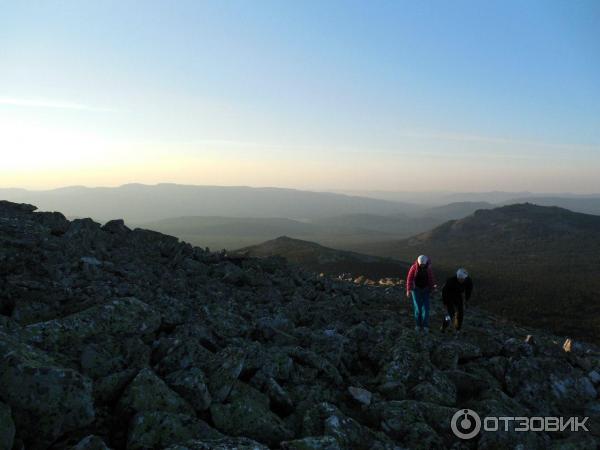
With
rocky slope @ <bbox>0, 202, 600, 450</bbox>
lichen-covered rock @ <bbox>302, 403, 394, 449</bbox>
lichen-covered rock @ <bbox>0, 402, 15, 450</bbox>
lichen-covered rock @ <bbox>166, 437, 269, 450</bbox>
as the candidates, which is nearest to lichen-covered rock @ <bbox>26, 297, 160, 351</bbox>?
rocky slope @ <bbox>0, 202, 600, 450</bbox>

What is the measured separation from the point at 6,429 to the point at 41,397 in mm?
543

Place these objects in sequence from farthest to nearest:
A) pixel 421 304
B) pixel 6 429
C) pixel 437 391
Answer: pixel 421 304 → pixel 437 391 → pixel 6 429

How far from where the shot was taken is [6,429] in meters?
3.96

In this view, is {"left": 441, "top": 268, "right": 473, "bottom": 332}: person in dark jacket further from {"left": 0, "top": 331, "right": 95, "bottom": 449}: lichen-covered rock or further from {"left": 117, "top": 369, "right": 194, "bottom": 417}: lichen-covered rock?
{"left": 0, "top": 331, "right": 95, "bottom": 449}: lichen-covered rock

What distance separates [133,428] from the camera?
4.73 m

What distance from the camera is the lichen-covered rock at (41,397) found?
14.4 feet

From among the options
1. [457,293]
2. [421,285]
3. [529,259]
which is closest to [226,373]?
[421,285]

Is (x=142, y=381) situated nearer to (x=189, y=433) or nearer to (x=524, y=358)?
(x=189, y=433)

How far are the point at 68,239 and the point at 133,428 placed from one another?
11.0 metres

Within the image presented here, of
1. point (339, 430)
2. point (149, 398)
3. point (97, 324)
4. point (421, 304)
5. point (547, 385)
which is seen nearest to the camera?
point (149, 398)

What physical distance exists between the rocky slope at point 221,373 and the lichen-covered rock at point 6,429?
0.05ft

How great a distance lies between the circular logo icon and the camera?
6.54m

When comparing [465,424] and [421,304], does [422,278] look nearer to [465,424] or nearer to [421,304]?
[421,304]

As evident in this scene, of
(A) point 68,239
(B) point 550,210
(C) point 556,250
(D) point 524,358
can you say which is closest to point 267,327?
(D) point 524,358
